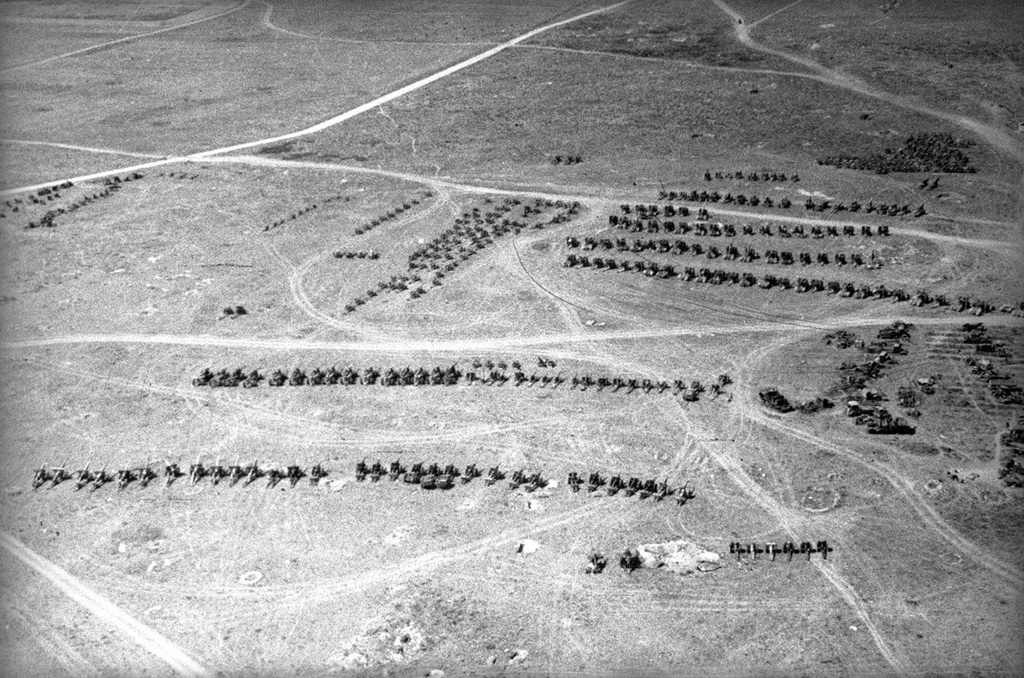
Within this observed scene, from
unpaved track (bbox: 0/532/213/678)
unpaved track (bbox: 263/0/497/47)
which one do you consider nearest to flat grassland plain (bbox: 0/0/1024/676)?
unpaved track (bbox: 0/532/213/678)

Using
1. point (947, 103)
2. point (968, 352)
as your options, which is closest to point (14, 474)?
point (968, 352)

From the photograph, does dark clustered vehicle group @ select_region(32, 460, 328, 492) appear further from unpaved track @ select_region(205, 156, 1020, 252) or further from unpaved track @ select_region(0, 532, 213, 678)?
unpaved track @ select_region(205, 156, 1020, 252)

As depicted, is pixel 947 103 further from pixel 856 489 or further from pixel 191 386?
pixel 191 386

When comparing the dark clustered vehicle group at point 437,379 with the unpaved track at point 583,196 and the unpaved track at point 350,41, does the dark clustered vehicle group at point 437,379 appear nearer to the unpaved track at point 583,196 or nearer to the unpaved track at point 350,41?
the unpaved track at point 583,196

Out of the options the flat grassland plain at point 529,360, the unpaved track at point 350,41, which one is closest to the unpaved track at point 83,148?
the flat grassland plain at point 529,360

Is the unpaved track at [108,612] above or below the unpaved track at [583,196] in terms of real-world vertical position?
below
